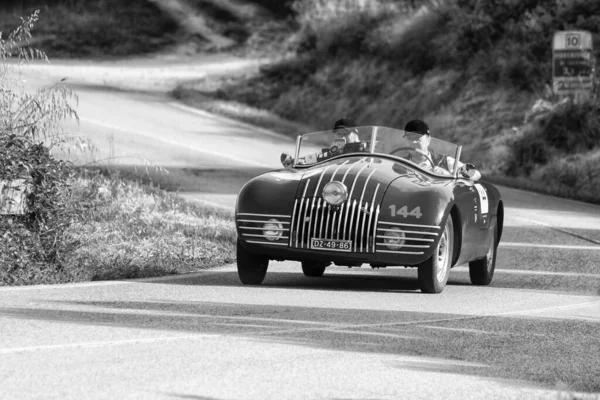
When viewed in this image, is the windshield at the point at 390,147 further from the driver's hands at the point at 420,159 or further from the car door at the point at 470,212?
the car door at the point at 470,212

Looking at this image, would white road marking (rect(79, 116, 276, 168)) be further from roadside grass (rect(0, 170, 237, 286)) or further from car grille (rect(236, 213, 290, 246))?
car grille (rect(236, 213, 290, 246))

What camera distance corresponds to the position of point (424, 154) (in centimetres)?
1383

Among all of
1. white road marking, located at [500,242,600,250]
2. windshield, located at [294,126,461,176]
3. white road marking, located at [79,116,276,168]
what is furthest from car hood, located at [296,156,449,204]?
white road marking, located at [79,116,276,168]

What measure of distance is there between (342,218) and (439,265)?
1096mm

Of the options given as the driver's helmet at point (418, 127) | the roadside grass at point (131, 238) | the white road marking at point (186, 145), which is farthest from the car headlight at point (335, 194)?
the white road marking at point (186, 145)

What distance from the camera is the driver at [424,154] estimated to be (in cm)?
1380

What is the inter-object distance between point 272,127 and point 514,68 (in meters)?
6.76

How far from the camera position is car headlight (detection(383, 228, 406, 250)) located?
12.5m

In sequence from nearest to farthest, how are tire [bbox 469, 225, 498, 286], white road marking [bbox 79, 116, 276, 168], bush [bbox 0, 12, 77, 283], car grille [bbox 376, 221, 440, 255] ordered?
car grille [bbox 376, 221, 440, 255], bush [bbox 0, 12, 77, 283], tire [bbox 469, 225, 498, 286], white road marking [bbox 79, 116, 276, 168]

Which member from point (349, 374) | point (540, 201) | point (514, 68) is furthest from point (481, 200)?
point (514, 68)

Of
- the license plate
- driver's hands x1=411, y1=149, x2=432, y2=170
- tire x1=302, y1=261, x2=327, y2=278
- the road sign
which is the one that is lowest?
tire x1=302, y1=261, x2=327, y2=278

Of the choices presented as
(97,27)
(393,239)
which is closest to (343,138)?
(393,239)

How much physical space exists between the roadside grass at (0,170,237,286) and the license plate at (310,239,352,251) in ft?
6.99

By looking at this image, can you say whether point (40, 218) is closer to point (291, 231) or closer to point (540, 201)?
point (291, 231)
